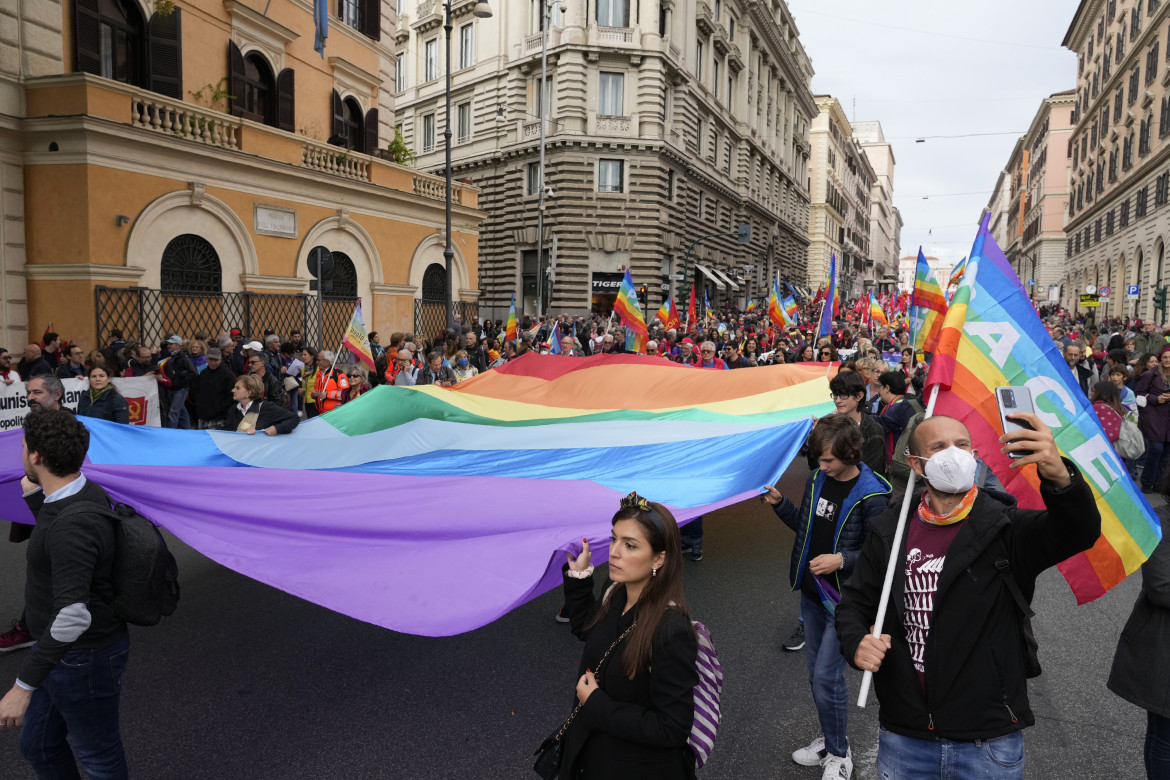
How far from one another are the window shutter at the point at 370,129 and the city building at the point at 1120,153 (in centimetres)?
3352

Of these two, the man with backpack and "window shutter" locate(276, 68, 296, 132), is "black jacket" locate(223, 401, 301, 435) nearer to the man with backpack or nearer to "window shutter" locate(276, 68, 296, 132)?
the man with backpack

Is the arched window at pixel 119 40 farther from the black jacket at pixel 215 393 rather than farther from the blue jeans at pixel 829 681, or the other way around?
the blue jeans at pixel 829 681

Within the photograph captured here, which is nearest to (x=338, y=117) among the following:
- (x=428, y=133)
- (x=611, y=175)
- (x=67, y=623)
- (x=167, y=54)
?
(x=167, y=54)

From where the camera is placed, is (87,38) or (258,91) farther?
(258,91)

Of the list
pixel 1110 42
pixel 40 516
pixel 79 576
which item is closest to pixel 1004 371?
pixel 79 576

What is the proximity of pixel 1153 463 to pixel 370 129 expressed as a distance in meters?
21.0

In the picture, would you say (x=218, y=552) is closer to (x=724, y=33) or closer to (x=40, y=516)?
(x=40, y=516)

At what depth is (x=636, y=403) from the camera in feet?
30.9

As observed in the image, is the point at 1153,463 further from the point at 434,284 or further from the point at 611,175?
the point at 611,175

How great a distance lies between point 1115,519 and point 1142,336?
1764 cm

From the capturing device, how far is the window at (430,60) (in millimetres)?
42719

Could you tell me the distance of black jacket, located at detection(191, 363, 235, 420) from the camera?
10312 millimetres

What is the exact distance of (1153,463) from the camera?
1028 cm

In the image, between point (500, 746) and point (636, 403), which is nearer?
point (500, 746)
